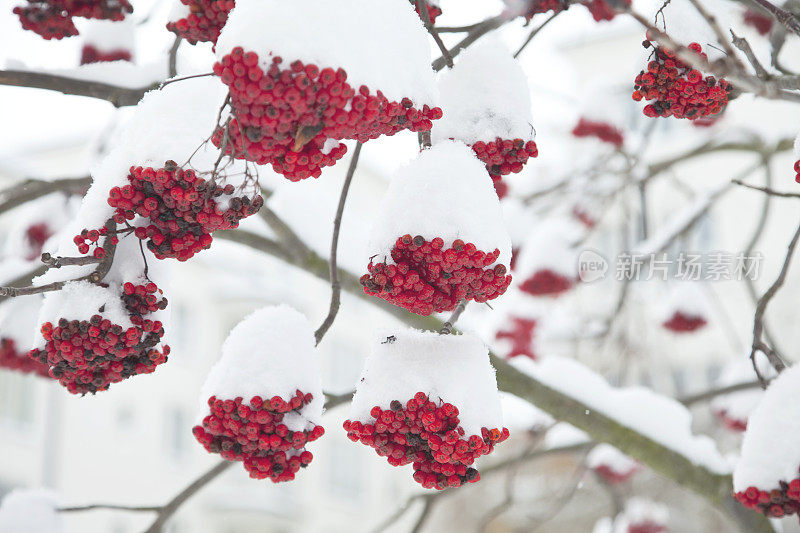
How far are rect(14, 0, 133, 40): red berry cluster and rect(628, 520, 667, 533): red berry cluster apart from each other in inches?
169

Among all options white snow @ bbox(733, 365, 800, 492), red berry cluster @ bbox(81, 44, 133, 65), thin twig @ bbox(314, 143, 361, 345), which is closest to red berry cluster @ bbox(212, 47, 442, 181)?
thin twig @ bbox(314, 143, 361, 345)

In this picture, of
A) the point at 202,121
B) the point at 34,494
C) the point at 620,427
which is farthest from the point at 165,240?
the point at 620,427

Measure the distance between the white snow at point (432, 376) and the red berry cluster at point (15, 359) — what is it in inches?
59.9

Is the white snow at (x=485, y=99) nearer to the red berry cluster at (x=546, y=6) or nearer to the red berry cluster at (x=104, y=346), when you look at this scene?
the red berry cluster at (x=546, y=6)

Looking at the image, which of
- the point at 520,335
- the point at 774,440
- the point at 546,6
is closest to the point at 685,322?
the point at 520,335

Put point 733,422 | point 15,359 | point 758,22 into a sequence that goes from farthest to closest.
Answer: point 733,422, point 758,22, point 15,359

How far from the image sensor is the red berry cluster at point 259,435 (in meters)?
1.43

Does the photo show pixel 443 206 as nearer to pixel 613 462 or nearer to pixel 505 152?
pixel 505 152

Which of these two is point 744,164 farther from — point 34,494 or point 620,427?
point 34,494

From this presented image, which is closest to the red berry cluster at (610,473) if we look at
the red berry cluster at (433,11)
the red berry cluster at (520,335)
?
the red berry cluster at (520,335)

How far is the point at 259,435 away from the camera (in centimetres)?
145

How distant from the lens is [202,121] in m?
1.46

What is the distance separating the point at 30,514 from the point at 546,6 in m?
2.16

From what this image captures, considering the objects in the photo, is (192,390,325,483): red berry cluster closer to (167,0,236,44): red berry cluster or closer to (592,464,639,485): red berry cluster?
(167,0,236,44): red berry cluster
